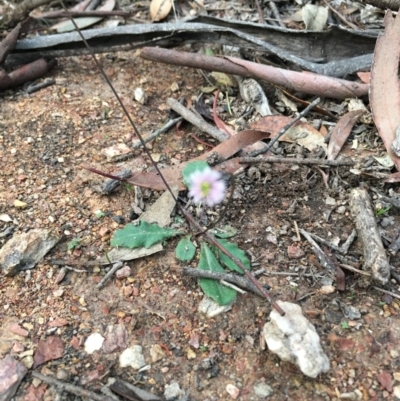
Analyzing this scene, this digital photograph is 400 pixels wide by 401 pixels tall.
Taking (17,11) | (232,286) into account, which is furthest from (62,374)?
(17,11)

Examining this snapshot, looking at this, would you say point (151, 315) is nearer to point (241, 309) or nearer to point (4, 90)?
point (241, 309)

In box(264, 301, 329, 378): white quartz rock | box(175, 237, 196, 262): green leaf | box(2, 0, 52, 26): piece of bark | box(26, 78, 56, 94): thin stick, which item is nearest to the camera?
box(264, 301, 329, 378): white quartz rock

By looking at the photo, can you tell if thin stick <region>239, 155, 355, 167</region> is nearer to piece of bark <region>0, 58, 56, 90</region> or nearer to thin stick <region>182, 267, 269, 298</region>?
thin stick <region>182, 267, 269, 298</region>

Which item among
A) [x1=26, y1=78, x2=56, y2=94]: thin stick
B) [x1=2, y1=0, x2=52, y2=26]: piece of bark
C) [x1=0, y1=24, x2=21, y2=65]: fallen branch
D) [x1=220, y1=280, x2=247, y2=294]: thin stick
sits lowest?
[x1=220, y1=280, x2=247, y2=294]: thin stick

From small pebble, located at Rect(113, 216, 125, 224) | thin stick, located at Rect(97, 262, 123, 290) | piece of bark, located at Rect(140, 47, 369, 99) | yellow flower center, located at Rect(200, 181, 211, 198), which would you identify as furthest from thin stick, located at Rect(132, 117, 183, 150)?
thin stick, located at Rect(97, 262, 123, 290)

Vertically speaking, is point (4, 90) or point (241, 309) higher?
point (4, 90)

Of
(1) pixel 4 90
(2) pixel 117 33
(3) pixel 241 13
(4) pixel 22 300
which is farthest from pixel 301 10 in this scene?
(4) pixel 22 300
